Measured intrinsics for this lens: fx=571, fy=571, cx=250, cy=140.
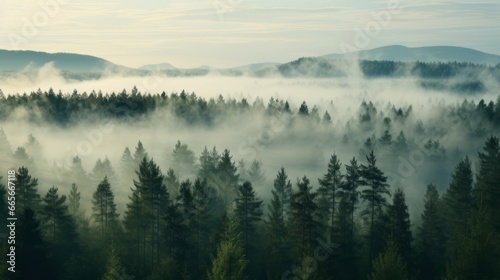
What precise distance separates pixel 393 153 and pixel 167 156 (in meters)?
47.9

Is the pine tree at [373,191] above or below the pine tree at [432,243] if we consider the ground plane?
above

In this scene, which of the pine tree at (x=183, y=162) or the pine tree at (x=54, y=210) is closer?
the pine tree at (x=54, y=210)

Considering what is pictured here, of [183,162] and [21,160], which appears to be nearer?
[21,160]

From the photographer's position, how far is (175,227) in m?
49.7

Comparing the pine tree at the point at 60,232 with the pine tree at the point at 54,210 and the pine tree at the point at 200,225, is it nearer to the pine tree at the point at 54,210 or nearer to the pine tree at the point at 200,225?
the pine tree at the point at 54,210

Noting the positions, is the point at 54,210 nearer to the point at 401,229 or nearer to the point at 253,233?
the point at 253,233

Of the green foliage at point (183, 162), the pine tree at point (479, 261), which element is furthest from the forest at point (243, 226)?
the green foliage at point (183, 162)

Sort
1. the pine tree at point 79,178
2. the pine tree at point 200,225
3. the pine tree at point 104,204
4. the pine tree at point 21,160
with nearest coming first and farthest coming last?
the pine tree at point 200,225, the pine tree at point 104,204, the pine tree at point 79,178, the pine tree at point 21,160

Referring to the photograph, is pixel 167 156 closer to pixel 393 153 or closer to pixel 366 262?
pixel 393 153

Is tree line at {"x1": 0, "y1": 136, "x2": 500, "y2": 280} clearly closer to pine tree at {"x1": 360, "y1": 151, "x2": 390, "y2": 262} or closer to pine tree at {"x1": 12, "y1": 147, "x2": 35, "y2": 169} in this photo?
pine tree at {"x1": 360, "y1": 151, "x2": 390, "y2": 262}

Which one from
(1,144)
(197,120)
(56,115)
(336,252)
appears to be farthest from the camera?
(197,120)

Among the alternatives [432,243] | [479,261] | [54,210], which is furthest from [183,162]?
[479,261]

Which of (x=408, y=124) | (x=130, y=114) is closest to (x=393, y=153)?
(x=408, y=124)

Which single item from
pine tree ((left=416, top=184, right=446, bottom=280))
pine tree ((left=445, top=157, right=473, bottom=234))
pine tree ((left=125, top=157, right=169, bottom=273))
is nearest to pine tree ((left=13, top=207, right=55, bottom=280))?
pine tree ((left=125, top=157, right=169, bottom=273))
